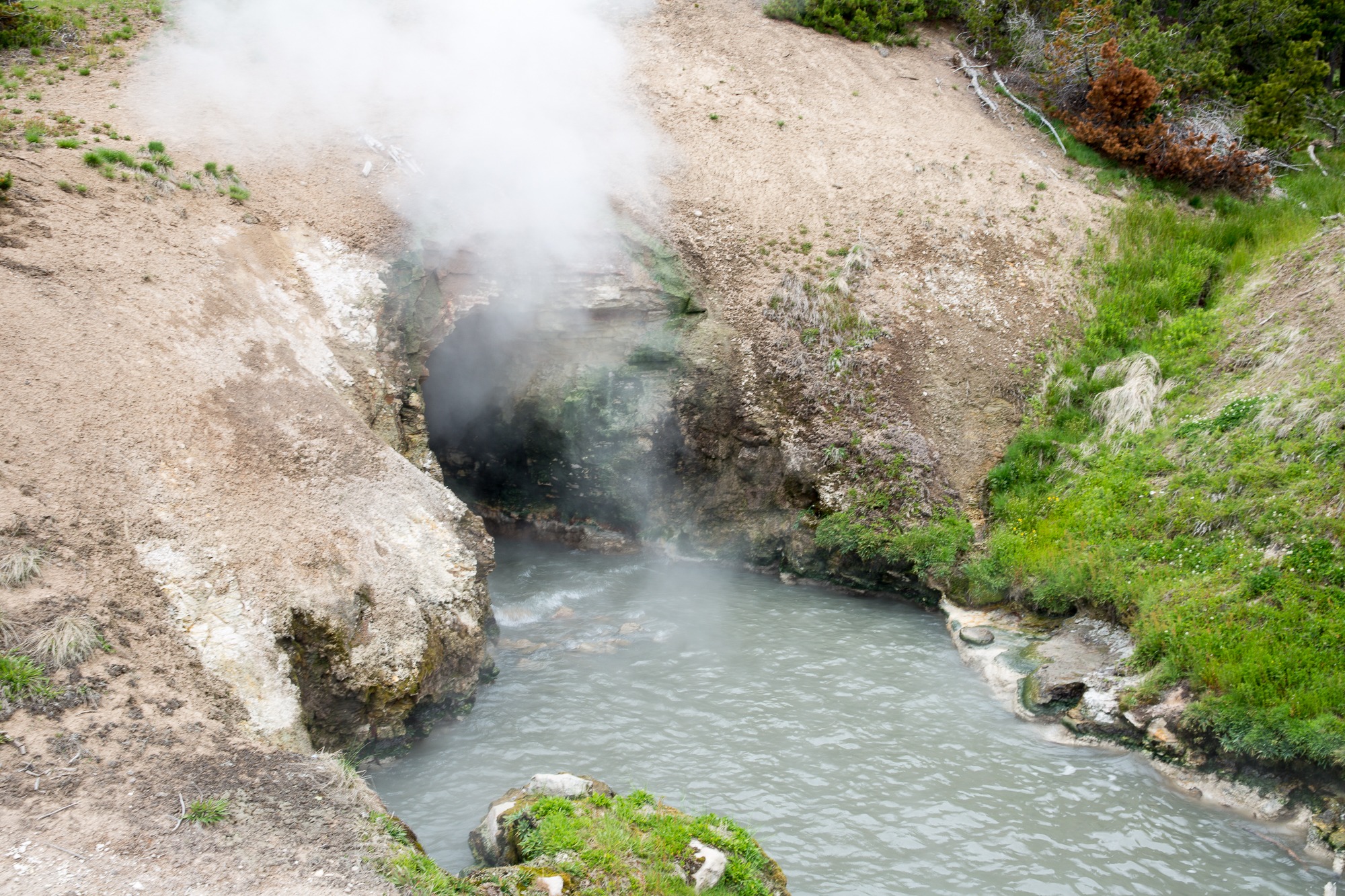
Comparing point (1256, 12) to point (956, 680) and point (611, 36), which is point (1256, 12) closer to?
point (611, 36)

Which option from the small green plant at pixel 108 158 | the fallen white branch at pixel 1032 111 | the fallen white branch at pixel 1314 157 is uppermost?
the fallen white branch at pixel 1314 157

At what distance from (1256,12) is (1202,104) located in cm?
317

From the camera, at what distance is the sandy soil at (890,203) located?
14.4 m

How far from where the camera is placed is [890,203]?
16.5 meters

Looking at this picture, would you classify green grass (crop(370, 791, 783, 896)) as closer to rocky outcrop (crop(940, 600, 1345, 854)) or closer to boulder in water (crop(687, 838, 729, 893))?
boulder in water (crop(687, 838, 729, 893))

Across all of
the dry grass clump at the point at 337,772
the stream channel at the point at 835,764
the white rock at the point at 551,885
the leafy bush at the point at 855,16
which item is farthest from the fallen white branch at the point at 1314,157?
the dry grass clump at the point at 337,772

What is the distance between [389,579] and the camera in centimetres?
893

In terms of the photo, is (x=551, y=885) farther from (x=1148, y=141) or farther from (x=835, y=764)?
(x=1148, y=141)

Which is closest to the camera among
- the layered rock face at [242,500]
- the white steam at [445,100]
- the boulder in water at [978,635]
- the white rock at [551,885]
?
the white rock at [551,885]

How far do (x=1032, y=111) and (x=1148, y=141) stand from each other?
9.30ft

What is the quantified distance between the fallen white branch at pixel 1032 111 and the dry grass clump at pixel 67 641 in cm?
1961

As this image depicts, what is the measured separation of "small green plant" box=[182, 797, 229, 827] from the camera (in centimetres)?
557

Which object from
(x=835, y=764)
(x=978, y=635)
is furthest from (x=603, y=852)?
(x=978, y=635)

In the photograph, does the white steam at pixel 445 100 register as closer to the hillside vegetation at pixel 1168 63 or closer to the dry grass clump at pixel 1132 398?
the hillside vegetation at pixel 1168 63
